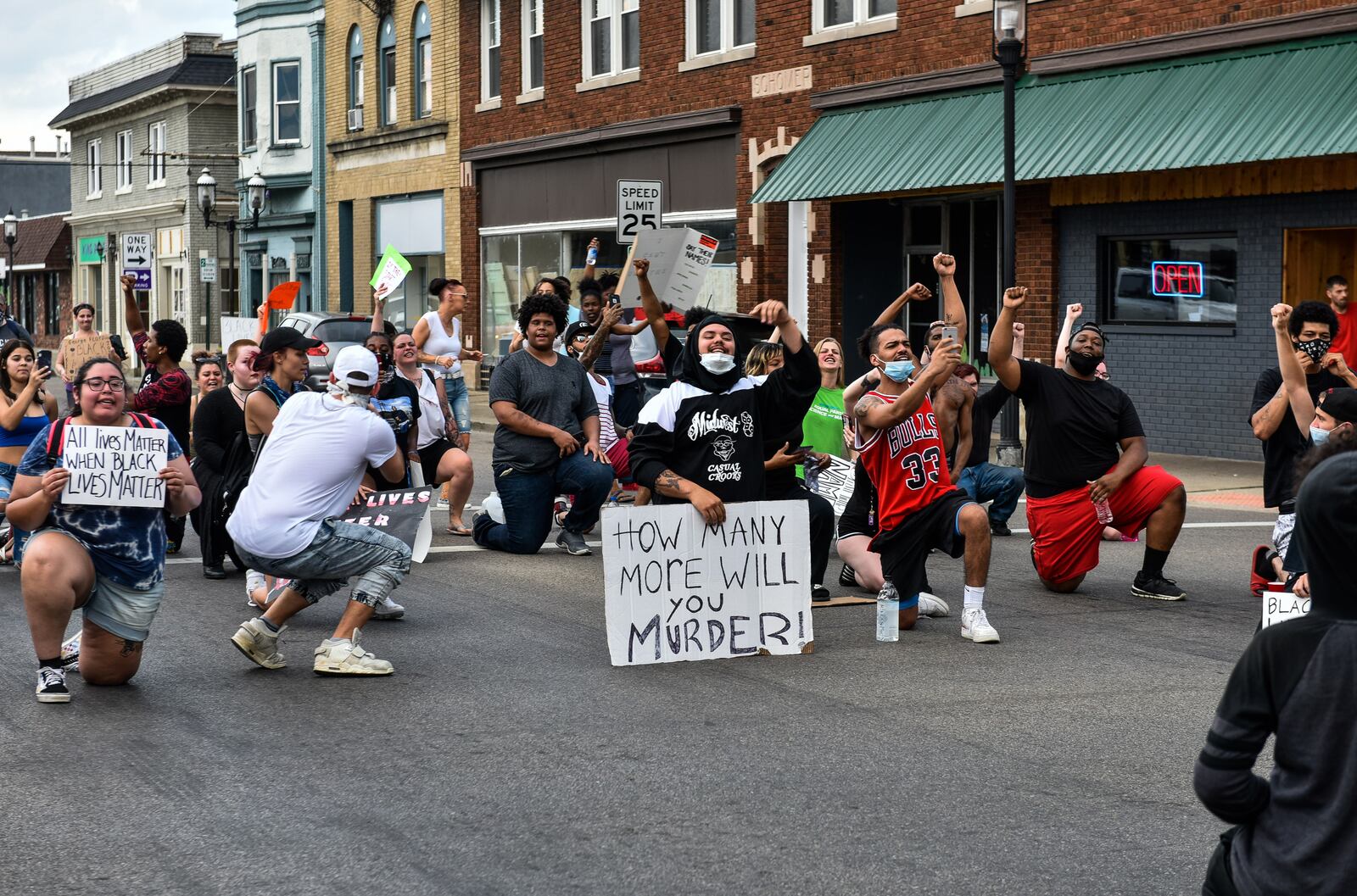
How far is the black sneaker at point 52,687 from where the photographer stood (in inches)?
293

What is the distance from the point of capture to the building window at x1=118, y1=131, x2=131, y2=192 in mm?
55125

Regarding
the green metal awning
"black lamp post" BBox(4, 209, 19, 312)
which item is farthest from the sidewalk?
"black lamp post" BBox(4, 209, 19, 312)

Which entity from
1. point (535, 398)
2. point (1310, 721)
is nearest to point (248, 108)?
point (535, 398)

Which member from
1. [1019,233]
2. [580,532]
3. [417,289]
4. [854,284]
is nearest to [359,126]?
[417,289]

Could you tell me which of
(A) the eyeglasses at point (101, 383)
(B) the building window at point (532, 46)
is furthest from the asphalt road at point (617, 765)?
(B) the building window at point (532, 46)

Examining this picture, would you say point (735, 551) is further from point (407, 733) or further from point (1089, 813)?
point (1089, 813)

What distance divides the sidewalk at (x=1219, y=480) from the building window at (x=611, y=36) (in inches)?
475

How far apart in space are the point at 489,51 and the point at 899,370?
25391 millimetres

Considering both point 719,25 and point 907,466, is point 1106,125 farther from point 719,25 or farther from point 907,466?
point 907,466

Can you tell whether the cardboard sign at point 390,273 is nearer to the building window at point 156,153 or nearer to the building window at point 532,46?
the building window at point 532,46

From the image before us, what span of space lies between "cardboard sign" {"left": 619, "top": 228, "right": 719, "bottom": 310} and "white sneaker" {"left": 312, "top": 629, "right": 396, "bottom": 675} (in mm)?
8018

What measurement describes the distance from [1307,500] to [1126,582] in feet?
26.9

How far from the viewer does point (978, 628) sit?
8922 millimetres

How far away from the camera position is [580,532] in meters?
12.6
